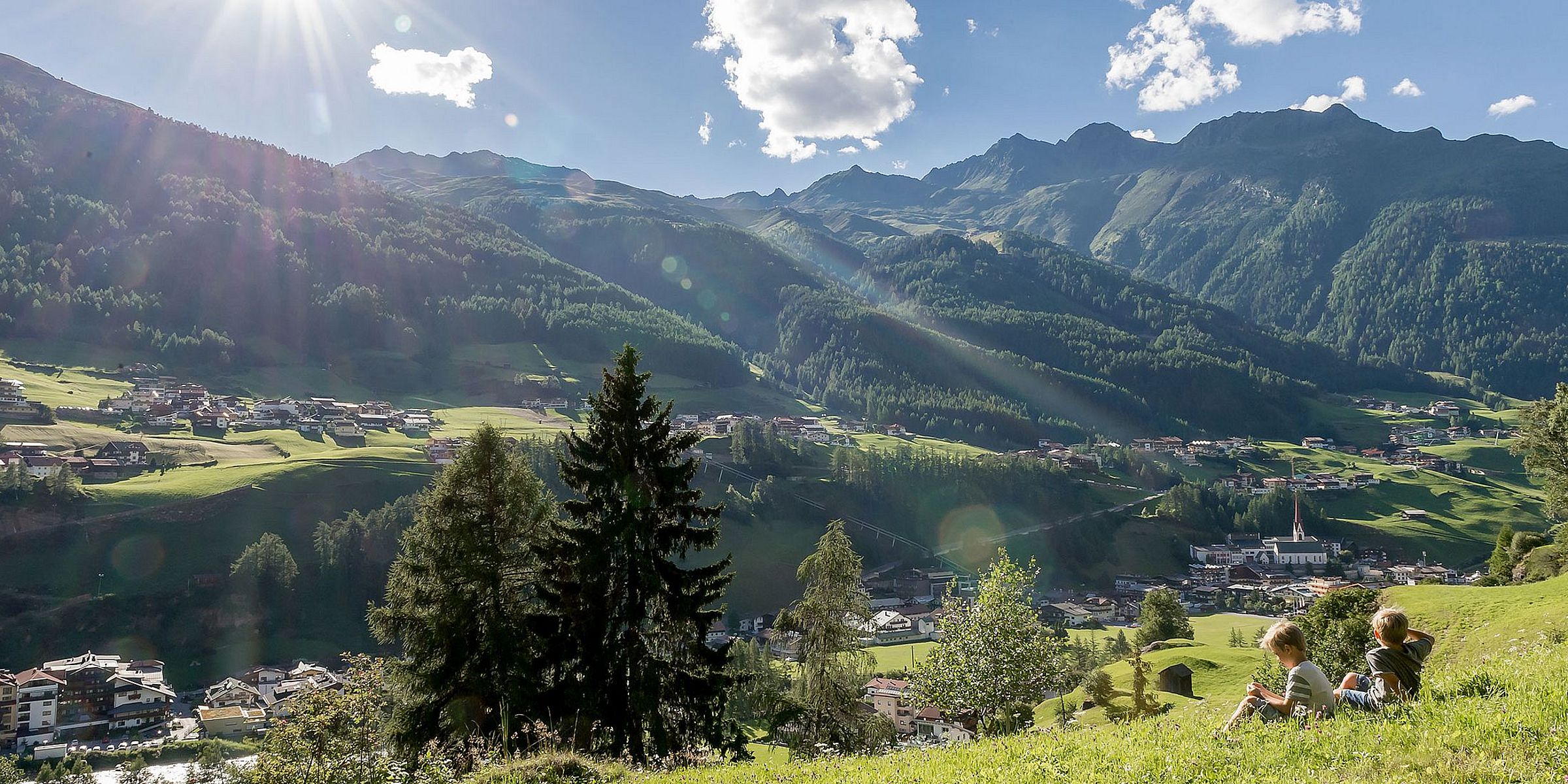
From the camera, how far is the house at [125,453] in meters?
115

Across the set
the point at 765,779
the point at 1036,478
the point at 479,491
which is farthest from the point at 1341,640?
the point at 1036,478

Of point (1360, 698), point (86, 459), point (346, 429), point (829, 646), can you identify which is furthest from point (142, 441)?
point (1360, 698)

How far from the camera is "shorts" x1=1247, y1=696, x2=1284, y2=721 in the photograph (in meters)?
9.57

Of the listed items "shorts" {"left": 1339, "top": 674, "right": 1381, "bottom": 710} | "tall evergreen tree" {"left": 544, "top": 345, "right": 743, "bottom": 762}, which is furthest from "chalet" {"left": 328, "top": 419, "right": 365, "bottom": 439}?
"shorts" {"left": 1339, "top": 674, "right": 1381, "bottom": 710}

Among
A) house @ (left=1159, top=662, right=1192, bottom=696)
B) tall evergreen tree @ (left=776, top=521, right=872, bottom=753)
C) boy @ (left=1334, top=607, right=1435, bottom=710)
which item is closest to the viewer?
boy @ (left=1334, top=607, right=1435, bottom=710)

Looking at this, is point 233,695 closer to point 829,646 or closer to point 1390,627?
point 829,646

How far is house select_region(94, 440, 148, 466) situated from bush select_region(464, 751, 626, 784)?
13877 cm

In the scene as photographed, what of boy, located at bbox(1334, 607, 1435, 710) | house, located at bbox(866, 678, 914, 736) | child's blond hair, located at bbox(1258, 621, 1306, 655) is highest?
child's blond hair, located at bbox(1258, 621, 1306, 655)

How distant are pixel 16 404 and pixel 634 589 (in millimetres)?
173752

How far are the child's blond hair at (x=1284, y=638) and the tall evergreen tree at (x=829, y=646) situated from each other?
70.3 feet

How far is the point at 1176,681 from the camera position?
4134cm

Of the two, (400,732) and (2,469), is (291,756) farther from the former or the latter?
(2,469)

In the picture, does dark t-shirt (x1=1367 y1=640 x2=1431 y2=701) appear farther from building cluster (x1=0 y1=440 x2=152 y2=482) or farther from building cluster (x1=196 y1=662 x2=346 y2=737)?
building cluster (x1=0 y1=440 x2=152 y2=482)

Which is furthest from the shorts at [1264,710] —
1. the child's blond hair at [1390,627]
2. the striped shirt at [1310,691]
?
the child's blond hair at [1390,627]
